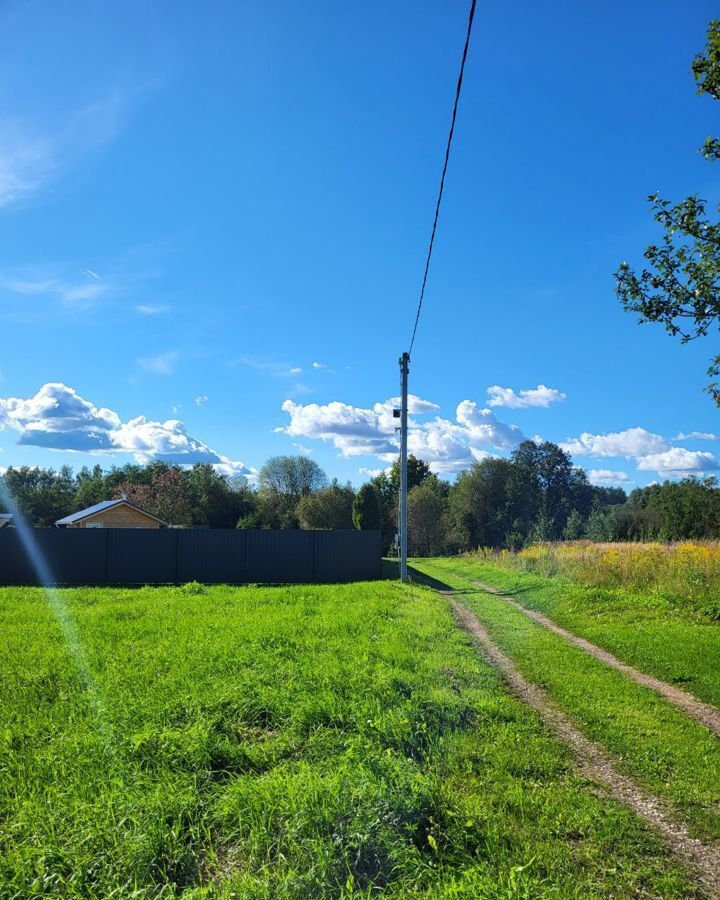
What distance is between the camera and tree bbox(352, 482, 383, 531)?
37156 mm

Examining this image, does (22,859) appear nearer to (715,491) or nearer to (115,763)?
(115,763)

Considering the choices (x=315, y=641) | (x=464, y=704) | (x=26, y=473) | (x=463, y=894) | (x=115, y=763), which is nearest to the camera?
(x=463, y=894)

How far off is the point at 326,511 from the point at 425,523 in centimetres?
847

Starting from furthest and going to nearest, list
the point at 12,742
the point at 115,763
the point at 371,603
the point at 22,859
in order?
1. the point at 371,603
2. the point at 12,742
3. the point at 115,763
4. the point at 22,859

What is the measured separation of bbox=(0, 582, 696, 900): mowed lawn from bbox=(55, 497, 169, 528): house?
82.5 ft

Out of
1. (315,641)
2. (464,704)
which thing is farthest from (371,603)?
(464,704)

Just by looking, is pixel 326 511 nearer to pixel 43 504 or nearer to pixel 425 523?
pixel 425 523

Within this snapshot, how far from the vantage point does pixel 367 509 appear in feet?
123

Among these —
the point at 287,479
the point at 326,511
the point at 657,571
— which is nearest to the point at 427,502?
the point at 326,511

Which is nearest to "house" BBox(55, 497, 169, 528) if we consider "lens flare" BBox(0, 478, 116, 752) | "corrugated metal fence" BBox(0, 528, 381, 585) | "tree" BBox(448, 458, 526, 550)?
"lens flare" BBox(0, 478, 116, 752)

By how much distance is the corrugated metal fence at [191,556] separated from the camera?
18625 millimetres

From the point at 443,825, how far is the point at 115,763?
2.10 metres

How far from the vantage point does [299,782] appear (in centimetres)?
330

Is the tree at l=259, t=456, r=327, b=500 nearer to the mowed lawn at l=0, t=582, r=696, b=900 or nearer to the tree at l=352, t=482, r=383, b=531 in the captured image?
the tree at l=352, t=482, r=383, b=531
